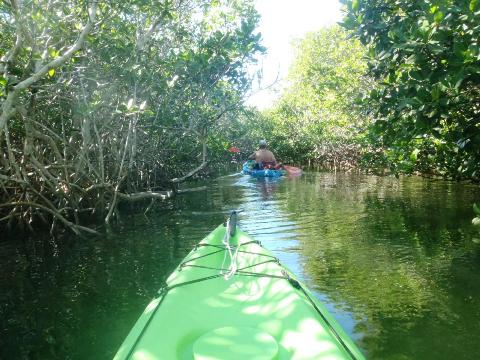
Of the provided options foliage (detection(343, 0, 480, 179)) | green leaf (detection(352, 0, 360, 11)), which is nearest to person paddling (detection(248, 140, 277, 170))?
foliage (detection(343, 0, 480, 179))

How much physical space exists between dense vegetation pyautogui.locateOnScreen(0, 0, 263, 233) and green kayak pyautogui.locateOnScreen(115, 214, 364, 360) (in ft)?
10.7

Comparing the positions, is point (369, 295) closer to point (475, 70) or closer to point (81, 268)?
point (475, 70)

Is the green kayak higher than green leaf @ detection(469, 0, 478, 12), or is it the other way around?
green leaf @ detection(469, 0, 478, 12)

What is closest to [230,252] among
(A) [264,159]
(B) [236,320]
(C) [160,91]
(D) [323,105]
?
(B) [236,320]

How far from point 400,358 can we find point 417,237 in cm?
416

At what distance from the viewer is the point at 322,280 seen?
524cm

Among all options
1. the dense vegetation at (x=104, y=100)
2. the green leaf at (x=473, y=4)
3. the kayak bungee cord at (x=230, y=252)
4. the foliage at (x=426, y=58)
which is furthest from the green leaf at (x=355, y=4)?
the kayak bungee cord at (x=230, y=252)

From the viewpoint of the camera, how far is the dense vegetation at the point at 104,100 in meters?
6.55

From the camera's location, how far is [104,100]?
25.5 ft

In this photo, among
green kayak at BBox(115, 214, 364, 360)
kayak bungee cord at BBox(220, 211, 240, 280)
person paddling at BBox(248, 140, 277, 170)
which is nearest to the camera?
green kayak at BBox(115, 214, 364, 360)

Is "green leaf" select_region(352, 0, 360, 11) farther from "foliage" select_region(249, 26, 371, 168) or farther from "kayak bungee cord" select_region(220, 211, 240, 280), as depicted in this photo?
"foliage" select_region(249, 26, 371, 168)

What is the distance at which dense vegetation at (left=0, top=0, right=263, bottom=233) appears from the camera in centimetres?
655

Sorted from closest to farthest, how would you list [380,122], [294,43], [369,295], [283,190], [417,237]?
[369,295] → [380,122] → [417,237] → [283,190] → [294,43]

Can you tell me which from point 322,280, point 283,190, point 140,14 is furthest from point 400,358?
point 283,190
